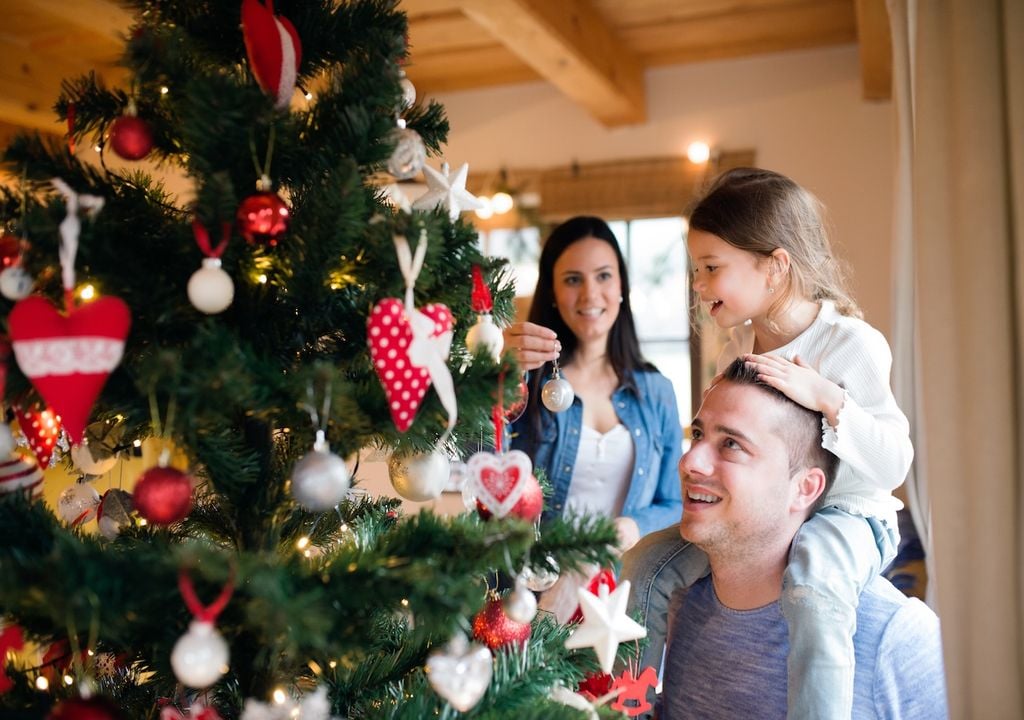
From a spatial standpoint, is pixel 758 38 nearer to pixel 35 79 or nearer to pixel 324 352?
pixel 35 79

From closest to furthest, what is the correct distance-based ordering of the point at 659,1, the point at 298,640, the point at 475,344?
the point at 298,640 → the point at 475,344 → the point at 659,1

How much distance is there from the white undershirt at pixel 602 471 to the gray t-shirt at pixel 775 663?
2.71 feet

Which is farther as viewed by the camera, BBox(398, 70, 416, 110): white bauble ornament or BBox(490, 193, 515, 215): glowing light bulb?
BBox(490, 193, 515, 215): glowing light bulb

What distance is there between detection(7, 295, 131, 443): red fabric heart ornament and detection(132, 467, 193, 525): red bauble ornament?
0.08 m

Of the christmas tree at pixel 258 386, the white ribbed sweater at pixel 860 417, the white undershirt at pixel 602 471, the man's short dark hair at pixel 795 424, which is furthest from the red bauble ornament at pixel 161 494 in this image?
the white undershirt at pixel 602 471

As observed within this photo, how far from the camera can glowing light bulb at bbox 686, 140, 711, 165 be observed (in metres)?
4.49

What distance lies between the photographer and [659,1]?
3758 millimetres

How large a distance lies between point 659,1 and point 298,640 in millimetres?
3614

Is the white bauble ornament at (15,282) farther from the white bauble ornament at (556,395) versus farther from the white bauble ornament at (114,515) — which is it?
the white bauble ornament at (556,395)

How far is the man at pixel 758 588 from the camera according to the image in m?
1.32

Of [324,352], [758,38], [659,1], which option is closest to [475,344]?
[324,352]

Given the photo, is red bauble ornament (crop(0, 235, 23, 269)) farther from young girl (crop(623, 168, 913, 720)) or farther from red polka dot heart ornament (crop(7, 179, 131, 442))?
young girl (crop(623, 168, 913, 720))

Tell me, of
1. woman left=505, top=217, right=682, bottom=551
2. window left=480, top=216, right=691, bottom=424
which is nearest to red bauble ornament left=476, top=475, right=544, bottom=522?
woman left=505, top=217, right=682, bottom=551

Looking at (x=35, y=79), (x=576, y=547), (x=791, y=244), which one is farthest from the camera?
(x=35, y=79)
